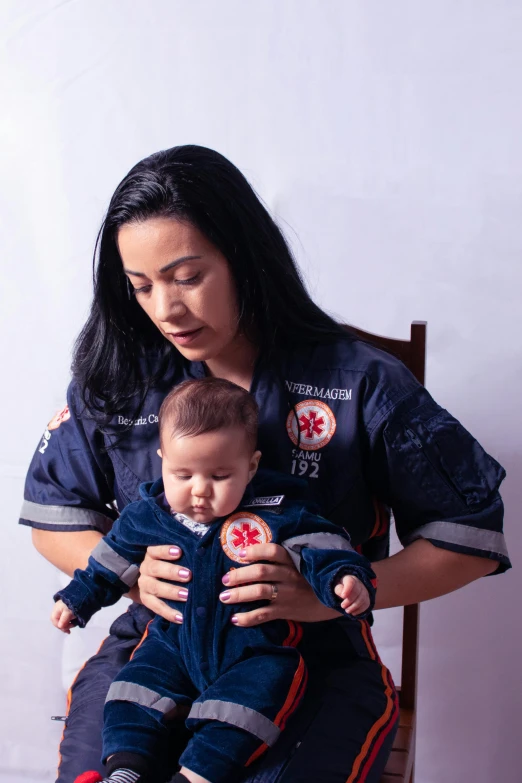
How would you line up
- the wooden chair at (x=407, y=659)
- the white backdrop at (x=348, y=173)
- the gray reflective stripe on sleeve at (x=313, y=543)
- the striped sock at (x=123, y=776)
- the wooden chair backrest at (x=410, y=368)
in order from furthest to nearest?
the white backdrop at (x=348, y=173)
the wooden chair backrest at (x=410, y=368)
the wooden chair at (x=407, y=659)
the gray reflective stripe on sleeve at (x=313, y=543)
the striped sock at (x=123, y=776)

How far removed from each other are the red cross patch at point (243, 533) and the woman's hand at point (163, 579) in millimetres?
68

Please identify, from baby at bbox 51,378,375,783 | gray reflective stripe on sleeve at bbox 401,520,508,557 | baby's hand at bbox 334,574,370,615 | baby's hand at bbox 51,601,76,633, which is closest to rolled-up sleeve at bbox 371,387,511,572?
gray reflective stripe on sleeve at bbox 401,520,508,557

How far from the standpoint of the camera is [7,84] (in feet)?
6.62

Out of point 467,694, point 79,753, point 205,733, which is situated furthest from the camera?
point 467,694

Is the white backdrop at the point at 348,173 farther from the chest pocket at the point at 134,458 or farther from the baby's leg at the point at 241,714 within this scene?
the baby's leg at the point at 241,714

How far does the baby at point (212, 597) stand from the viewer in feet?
3.88

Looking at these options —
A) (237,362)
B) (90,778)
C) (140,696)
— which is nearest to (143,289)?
(237,362)

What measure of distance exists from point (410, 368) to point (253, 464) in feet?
1.34

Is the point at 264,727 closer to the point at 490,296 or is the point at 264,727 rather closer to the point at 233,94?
the point at 490,296

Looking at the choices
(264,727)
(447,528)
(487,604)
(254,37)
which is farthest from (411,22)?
(264,727)

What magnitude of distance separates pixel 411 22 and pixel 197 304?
0.77 meters

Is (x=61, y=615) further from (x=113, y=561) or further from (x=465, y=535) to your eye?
(x=465, y=535)

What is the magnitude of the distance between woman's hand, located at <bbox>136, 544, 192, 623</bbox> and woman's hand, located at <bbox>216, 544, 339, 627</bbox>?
2.6 inches

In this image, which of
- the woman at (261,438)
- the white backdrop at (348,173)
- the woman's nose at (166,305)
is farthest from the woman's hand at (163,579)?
the white backdrop at (348,173)
